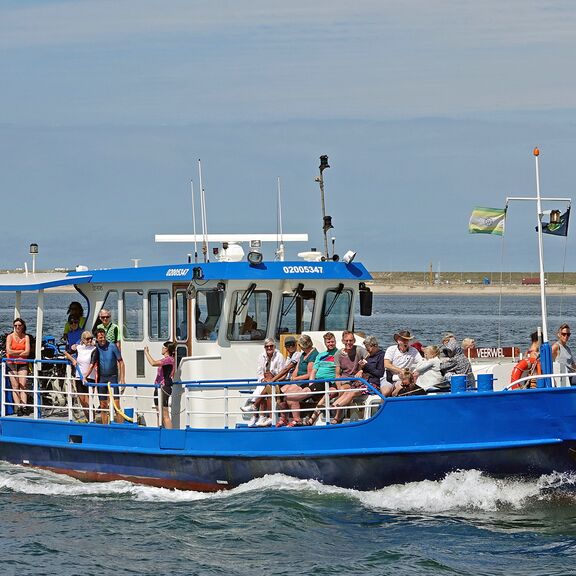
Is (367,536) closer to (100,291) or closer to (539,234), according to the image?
(539,234)

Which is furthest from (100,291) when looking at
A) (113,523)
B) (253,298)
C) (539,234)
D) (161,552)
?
(539,234)

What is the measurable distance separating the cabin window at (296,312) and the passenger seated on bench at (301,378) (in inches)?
54.4

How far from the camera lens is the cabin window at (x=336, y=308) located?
16.5m

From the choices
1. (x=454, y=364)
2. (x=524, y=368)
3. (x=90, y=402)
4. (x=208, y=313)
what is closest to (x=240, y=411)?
(x=208, y=313)

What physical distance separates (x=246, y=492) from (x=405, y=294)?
143 m

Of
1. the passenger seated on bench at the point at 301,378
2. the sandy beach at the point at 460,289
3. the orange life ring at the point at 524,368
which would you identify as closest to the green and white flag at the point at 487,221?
the orange life ring at the point at 524,368

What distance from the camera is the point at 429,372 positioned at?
567 inches

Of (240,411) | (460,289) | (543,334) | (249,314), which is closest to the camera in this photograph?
(543,334)

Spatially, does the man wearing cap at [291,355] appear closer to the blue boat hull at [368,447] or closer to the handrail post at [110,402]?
the blue boat hull at [368,447]

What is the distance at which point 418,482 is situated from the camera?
547 inches

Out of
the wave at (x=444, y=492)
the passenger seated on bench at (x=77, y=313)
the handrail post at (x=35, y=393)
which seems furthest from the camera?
the passenger seated on bench at (x=77, y=313)

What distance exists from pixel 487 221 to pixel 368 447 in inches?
119

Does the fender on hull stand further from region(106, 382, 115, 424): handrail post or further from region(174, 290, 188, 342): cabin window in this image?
region(174, 290, 188, 342): cabin window

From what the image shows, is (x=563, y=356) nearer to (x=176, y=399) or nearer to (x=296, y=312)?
(x=296, y=312)
